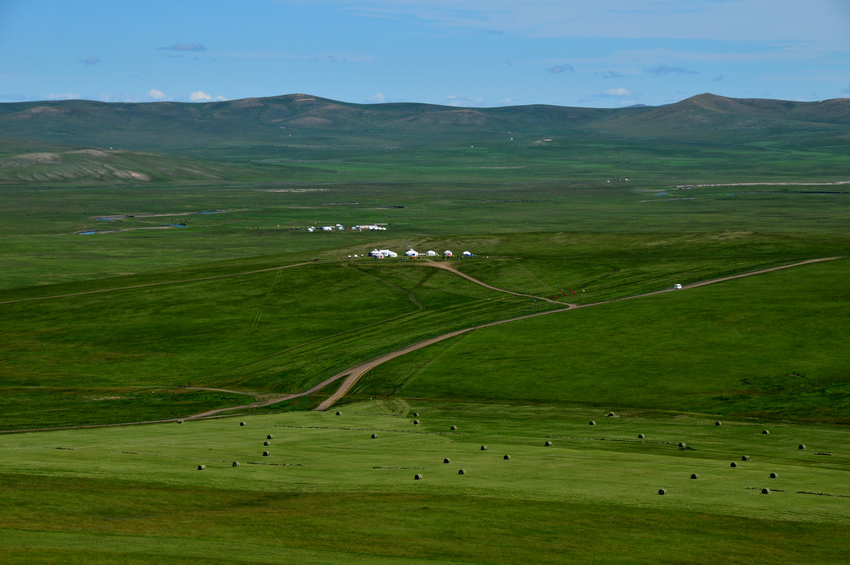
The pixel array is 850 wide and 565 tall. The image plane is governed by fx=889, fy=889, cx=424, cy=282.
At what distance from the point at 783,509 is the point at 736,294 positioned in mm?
100323

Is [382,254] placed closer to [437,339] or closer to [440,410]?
[437,339]

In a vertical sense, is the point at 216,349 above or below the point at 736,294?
below

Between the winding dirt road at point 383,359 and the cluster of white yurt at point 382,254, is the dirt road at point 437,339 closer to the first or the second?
the winding dirt road at point 383,359

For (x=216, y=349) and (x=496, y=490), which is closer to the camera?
(x=496, y=490)

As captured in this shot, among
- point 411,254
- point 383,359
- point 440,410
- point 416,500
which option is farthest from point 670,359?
point 411,254

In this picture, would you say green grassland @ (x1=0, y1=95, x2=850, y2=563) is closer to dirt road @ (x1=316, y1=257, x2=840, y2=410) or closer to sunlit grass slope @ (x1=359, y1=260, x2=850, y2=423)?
sunlit grass slope @ (x1=359, y1=260, x2=850, y2=423)

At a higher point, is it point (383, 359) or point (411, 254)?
point (411, 254)

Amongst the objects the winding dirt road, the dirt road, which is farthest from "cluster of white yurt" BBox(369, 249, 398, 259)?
the winding dirt road

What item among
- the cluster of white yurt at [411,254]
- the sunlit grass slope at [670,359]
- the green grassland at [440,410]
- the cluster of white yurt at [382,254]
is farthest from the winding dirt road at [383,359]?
the cluster of white yurt at [382,254]

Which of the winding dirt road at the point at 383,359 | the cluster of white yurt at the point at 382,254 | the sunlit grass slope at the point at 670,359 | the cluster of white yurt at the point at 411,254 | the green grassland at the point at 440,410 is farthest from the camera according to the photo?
the cluster of white yurt at the point at 382,254

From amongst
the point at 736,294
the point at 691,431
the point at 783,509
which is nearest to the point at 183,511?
the point at 783,509

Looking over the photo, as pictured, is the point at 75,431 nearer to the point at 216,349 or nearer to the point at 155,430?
the point at 155,430

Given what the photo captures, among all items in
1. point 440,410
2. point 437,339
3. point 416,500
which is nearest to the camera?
point 416,500

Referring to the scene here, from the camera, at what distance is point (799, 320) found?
121188 mm
